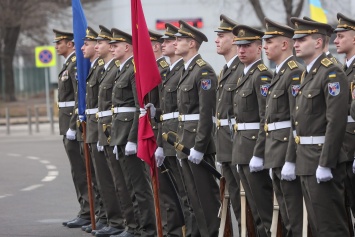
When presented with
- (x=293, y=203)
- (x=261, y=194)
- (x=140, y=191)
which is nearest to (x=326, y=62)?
(x=293, y=203)

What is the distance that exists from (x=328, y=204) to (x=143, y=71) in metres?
2.66

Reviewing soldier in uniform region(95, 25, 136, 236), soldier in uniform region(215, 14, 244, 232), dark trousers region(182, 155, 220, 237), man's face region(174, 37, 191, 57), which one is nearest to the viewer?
soldier in uniform region(215, 14, 244, 232)

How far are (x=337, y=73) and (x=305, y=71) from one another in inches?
16.2

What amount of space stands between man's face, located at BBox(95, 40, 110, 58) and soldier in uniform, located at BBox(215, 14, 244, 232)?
7.41 feet

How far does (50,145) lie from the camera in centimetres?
2856

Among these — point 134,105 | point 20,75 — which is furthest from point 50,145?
point 20,75

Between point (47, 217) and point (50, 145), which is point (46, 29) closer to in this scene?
point (50, 145)

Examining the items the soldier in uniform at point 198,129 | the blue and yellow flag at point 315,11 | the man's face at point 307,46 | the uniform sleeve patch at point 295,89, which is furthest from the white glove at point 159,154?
the blue and yellow flag at point 315,11

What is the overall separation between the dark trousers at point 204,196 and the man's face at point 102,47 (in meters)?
2.14

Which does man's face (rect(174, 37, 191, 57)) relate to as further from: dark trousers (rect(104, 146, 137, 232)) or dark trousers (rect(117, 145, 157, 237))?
dark trousers (rect(104, 146, 137, 232))

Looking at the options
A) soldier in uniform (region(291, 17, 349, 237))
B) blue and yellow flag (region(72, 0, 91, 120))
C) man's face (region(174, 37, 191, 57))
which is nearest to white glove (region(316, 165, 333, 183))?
soldier in uniform (region(291, 17, 349, 237))

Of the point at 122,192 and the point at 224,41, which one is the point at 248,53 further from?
the point at 122,192

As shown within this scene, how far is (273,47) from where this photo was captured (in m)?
9.54

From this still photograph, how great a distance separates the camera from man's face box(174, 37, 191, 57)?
1103 centimetres
